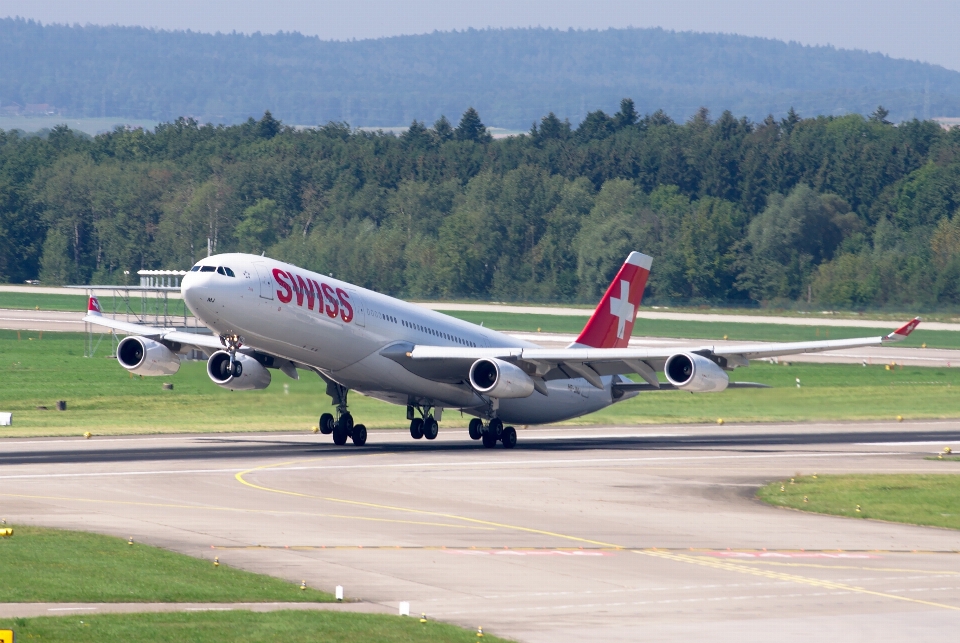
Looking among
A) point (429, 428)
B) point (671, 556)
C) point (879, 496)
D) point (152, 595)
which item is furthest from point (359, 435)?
point (152, 595)

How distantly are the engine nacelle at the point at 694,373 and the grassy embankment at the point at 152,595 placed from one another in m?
21.9

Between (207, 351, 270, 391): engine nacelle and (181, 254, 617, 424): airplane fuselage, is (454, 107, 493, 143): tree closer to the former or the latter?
(181, 254, 617, 424): airplane fuselage

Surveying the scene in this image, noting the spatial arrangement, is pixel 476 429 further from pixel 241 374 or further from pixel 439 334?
pixel 241 374

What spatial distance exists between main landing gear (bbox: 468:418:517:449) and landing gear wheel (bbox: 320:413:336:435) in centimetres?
493

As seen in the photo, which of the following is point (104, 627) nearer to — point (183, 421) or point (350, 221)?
point (183, 421)

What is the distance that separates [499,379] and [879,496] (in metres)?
13.4

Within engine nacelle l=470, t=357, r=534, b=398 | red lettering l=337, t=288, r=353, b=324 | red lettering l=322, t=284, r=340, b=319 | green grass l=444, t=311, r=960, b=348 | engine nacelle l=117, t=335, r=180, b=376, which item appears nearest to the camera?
red lettering l=322, t=284, r=340, b=319

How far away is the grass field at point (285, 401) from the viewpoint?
47938 mm

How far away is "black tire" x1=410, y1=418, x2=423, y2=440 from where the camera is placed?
153ft

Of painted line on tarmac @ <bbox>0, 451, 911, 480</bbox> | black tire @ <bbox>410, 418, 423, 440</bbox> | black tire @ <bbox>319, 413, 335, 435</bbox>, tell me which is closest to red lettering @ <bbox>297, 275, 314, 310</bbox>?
painted line on tarmac @ <bbox>0, 451, 911, 480</bbox>

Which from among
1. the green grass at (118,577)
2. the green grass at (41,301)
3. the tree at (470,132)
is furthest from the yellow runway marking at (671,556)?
the tree at (470,132)

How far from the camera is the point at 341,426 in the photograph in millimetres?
45156

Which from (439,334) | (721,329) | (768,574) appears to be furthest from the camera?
(721,329)

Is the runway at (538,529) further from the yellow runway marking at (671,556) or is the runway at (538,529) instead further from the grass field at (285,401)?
the grass field at (285,401)
